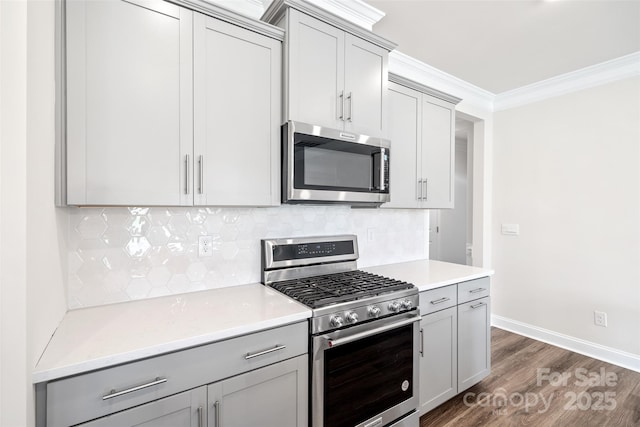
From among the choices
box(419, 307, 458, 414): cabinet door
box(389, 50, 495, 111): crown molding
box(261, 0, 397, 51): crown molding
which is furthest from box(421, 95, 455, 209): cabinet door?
box(419, 307, 458, 414): cabinet door

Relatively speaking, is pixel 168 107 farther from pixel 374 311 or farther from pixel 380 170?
pixel 374 311

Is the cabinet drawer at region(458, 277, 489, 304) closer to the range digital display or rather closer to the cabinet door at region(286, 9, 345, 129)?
the range digital display

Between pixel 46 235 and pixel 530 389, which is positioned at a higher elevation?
pixel 46 235

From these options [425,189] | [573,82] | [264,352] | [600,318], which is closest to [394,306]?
[264,352]

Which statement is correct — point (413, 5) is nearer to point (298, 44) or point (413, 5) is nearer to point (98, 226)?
point (298, 44)

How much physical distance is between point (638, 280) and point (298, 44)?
3519mm

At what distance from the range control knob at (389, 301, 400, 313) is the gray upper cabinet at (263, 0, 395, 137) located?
1.06m

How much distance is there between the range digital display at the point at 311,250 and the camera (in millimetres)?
1938

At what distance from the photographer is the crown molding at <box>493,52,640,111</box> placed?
9.12 feet

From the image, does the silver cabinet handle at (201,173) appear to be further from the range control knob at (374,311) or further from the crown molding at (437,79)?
the crown molding at (437,79)

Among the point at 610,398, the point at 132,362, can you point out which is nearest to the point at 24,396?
the point at 132,362

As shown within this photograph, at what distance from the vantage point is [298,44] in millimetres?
1670

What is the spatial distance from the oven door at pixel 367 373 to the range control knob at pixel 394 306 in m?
0.04

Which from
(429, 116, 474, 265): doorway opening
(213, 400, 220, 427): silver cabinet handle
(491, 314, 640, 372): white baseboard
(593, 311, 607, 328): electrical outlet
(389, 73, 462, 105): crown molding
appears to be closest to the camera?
(213, 400, 220, 427): silver cabinet handle
